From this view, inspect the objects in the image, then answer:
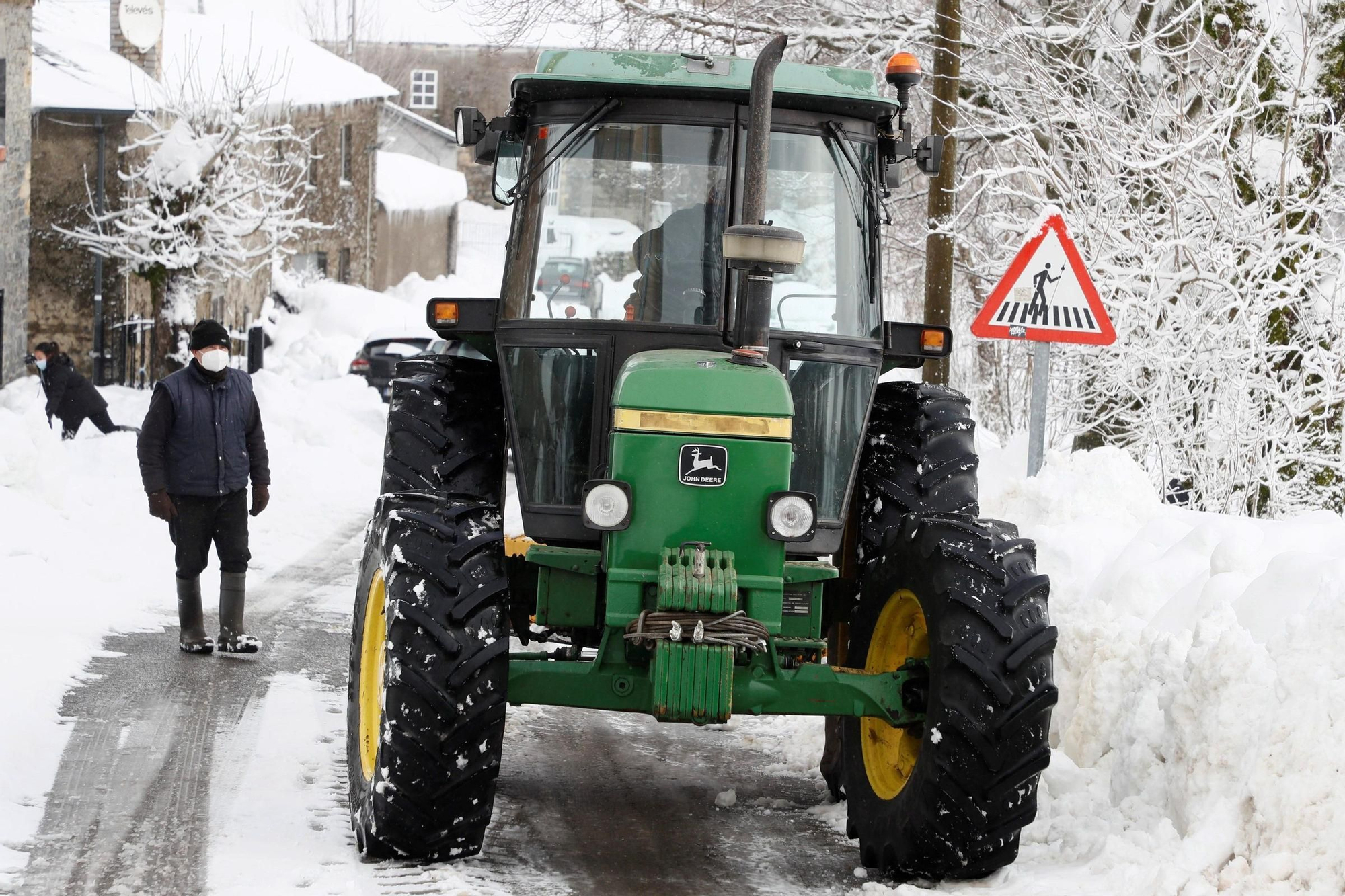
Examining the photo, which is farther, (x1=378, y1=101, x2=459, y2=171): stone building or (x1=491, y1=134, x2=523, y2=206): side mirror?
(x1=378, y1=101, x2=459, y2=171): stone building

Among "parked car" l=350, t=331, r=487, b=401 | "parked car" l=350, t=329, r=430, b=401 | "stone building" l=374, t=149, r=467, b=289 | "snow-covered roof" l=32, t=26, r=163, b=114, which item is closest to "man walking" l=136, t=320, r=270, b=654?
"parked car" l=350, t=331, r=487, b=401

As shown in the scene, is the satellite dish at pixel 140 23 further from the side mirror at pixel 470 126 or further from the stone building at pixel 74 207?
the side mirror at pixel 470 126

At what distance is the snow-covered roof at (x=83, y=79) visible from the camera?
90.7 feet

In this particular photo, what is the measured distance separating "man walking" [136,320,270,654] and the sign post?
12.8 ft

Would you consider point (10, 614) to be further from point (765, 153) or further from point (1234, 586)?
point (1234, 586)

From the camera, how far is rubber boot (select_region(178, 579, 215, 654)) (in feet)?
28.5

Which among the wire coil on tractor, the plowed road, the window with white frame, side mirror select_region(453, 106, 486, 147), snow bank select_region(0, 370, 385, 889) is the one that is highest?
the window with white frame

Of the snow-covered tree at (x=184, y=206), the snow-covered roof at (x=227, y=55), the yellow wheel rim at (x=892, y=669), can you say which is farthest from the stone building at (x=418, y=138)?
the yellow wheel rim at (x=892, y=669)

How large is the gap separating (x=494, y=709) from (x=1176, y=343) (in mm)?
7817

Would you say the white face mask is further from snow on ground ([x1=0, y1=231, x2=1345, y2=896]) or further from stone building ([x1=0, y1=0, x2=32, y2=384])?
stone building ([x1=0, y1=0, x2=32, y2=384])

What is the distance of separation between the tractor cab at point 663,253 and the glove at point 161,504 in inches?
132

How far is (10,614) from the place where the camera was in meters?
8.73

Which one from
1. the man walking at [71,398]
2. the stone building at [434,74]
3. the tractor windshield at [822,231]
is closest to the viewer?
the tractor windshield at [822,231]

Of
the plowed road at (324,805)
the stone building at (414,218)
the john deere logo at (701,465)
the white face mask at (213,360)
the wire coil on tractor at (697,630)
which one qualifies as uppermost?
the stone building at (414,218)
